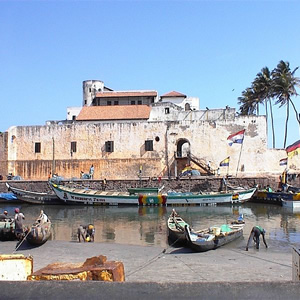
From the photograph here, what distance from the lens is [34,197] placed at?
3300 cm

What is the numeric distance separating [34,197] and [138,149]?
11.3 metres

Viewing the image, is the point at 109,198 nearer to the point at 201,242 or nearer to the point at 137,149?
the point at 137,149

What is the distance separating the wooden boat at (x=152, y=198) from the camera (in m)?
31.2

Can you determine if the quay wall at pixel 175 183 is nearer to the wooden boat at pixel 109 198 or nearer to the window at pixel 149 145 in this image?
the wooden boat at pixel 109 198

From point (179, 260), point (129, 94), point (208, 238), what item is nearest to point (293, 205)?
point (208, 238)

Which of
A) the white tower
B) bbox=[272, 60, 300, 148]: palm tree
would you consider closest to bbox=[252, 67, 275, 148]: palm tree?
bbox=[272, 60, 300, 148]: palm tree

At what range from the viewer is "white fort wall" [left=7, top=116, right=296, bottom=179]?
3853 cm

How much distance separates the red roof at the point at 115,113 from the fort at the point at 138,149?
9.87 ft

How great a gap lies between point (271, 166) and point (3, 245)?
29.9m

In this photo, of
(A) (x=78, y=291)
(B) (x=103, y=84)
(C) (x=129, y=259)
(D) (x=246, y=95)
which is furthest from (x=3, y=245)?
(B) (x=103, y=84)

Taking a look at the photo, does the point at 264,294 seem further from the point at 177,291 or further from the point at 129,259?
the point at 129,259

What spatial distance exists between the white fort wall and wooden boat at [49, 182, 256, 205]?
6418 mm

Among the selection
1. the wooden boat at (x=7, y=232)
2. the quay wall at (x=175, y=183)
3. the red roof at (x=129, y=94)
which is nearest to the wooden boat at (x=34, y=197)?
the quay wall at (x=175, y=183)

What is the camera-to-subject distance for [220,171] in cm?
3825
